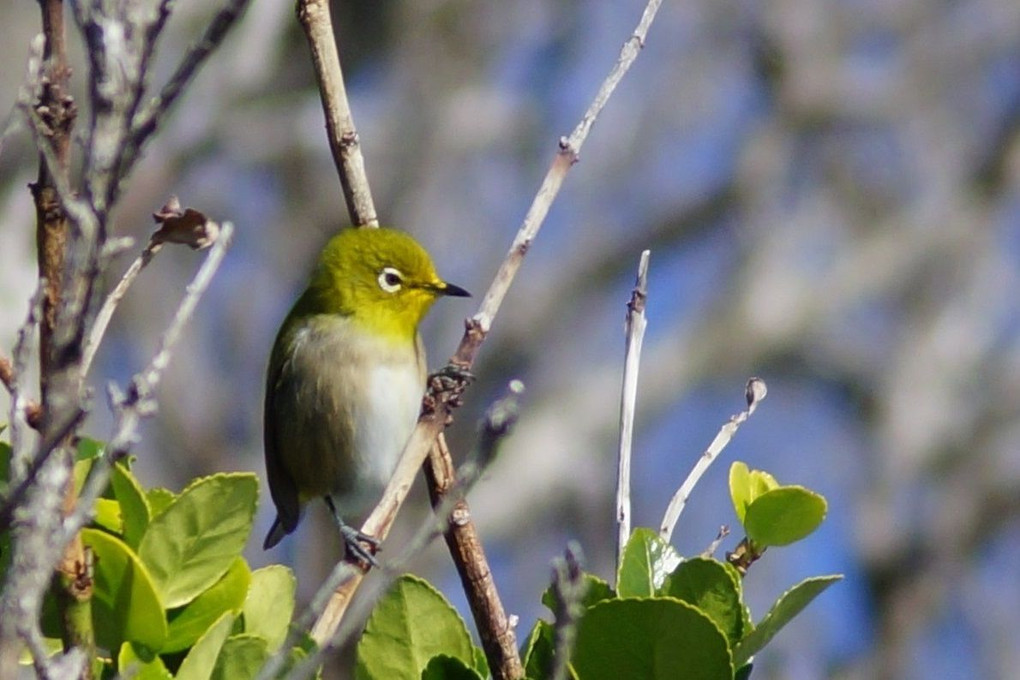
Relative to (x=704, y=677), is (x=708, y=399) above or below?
above

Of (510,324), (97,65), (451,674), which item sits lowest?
(451,674)

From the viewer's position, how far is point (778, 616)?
1.83 meters

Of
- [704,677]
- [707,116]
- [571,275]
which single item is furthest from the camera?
[707,116]

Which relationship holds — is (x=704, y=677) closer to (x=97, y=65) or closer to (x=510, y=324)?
(x=97, y=65)

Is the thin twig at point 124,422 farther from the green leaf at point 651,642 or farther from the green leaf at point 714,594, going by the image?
the green leaf at point 714,594

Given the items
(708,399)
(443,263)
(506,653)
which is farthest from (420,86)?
(506,653)

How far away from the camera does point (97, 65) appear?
1175mm

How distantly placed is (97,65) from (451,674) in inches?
35.2

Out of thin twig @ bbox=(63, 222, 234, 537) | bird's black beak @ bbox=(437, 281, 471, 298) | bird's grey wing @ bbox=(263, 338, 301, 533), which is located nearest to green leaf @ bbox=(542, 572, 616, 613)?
thin twig @ bbox=(63, 222, 234, 537)

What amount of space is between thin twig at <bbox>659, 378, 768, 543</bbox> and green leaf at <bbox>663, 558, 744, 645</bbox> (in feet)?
0.52

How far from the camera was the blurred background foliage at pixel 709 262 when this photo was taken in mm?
10016

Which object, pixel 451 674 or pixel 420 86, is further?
pixel 420 86

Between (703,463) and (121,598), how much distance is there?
793mm

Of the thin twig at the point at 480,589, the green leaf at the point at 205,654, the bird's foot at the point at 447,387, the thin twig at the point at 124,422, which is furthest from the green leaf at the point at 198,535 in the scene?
the thin twig at the point at 124,422
